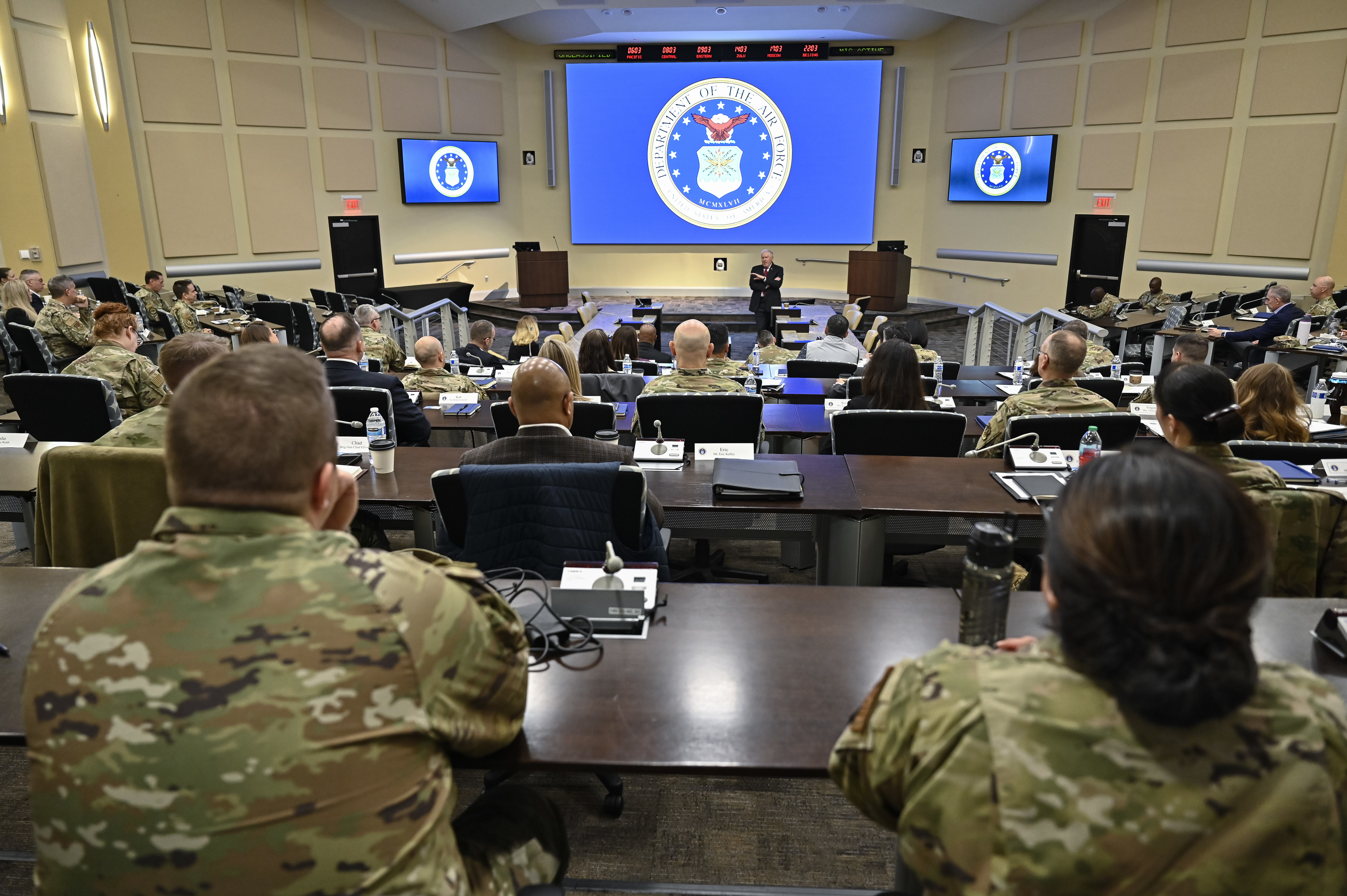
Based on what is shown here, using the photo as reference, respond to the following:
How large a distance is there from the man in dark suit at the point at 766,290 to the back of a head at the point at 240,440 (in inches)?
418

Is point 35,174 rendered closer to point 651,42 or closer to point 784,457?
point 651,42

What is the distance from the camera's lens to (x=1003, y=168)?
12109 mm

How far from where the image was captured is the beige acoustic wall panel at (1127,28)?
1045cm

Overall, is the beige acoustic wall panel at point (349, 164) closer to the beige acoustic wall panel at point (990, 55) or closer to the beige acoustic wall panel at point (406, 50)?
the beige acoustic wall panel at point (406, 50)

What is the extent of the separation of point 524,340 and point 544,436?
16.5ft

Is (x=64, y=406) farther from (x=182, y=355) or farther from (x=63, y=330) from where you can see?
(x=63, y=330)

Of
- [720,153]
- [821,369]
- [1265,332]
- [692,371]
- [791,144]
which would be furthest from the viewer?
[720,153]

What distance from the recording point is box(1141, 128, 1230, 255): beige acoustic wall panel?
406 inches

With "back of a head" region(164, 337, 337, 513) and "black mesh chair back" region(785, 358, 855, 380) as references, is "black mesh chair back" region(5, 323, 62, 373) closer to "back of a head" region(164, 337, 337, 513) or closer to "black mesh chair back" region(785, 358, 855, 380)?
"black mesh chair back" region(785, 358, 855, 380)

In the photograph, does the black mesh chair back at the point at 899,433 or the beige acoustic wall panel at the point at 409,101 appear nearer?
the black mesh chair back at the point at 899,433

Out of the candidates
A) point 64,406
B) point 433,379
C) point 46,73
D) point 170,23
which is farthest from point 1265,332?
point 46,73

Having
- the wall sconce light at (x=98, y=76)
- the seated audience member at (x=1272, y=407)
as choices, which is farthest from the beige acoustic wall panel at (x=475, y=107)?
the seated audience member at (x=1272, y=407)

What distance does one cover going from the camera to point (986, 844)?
0.99m

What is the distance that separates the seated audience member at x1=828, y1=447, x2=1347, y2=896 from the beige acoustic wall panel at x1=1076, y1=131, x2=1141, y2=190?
1187 centimetres
